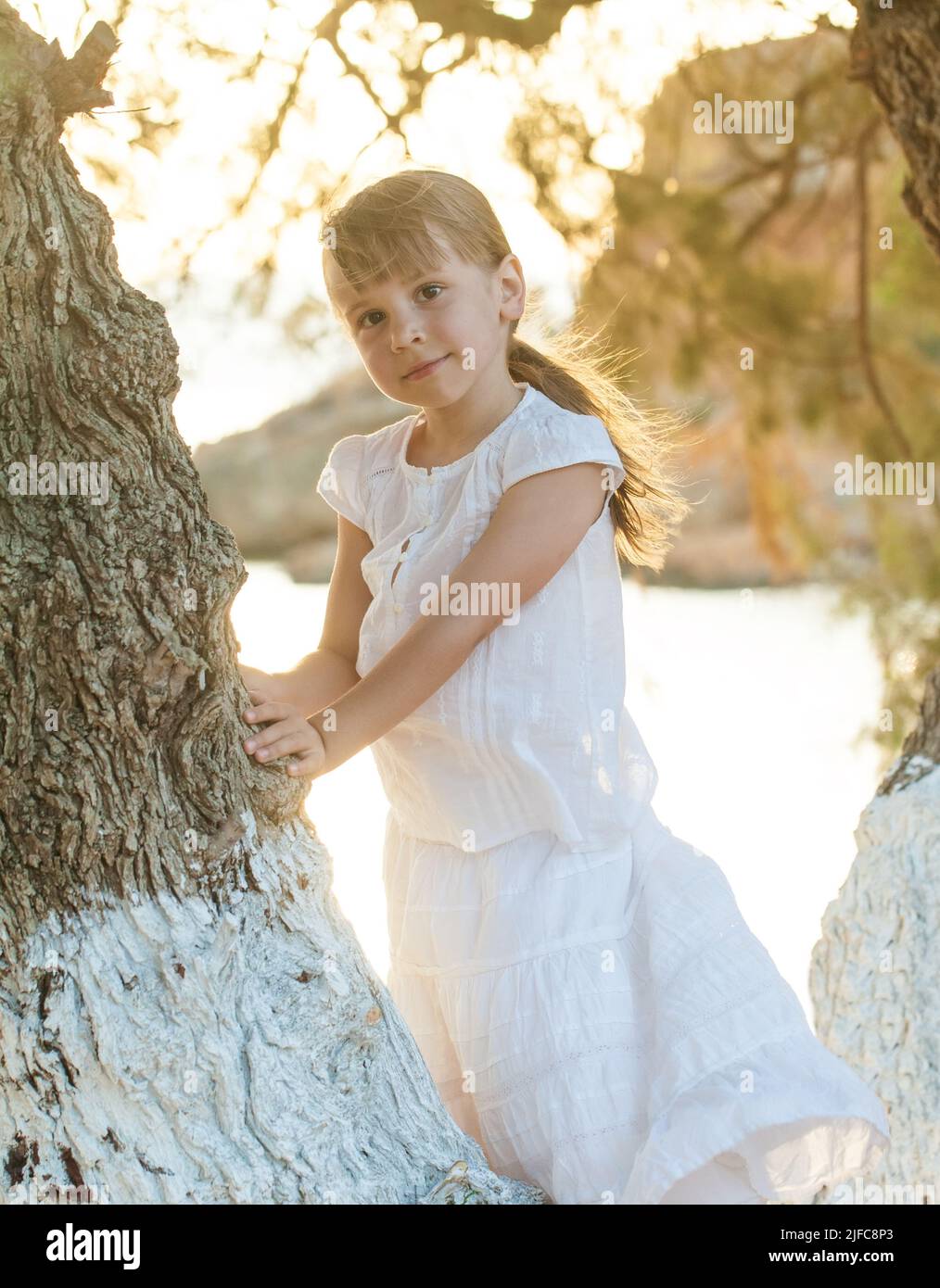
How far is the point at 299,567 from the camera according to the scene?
15016 mm

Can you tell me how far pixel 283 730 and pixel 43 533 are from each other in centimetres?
32

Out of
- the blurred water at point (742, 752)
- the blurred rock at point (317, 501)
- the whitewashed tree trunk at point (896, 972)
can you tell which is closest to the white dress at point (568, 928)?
the whitewashed tree trunk at point (896, 972)

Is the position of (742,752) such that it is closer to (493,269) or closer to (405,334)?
(493,269)

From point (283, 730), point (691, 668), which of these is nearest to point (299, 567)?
point (691, 668)

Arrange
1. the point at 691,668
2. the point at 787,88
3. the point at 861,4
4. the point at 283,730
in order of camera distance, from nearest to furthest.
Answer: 1. the point at 283,730
2. the point at 861,4
3. the point at 787,88
4. the point at 691,668

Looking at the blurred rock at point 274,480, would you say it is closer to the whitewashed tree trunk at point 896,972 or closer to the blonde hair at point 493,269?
the whitewashed tree trunk at point 896,972

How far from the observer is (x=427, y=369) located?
68.0 inches

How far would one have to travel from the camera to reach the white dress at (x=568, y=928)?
1.53 metres

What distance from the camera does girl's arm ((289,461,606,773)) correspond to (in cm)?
160

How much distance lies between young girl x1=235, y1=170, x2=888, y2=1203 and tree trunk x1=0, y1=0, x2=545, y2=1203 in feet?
0.50

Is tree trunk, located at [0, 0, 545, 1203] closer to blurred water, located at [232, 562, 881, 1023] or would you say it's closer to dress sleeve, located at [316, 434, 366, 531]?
dress sleeve, located at [316, 434, 366, 531]

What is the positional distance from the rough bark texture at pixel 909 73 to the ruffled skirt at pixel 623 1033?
141cm

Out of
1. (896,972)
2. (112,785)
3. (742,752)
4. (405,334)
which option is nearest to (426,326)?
(405,334)
